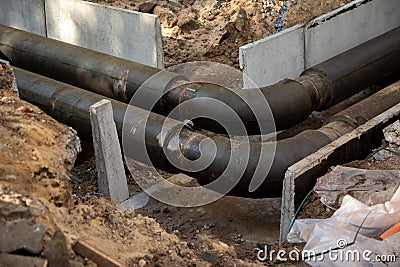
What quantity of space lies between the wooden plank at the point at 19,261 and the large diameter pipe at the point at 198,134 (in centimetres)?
361

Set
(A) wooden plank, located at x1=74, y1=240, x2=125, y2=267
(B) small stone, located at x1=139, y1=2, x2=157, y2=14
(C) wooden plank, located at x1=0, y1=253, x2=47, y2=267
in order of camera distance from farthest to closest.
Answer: (B) small stone, located at x1=139, y1=2, x2=157, y2=14, (A) wooden plank, located at x1=74, y1=240, x2=125, y2=267, (C) wooden plank, located at x1=0, y1=253, x2=47, y2=267

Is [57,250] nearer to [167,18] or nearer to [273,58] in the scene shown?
[273,58]

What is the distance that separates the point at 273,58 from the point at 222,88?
111 cm

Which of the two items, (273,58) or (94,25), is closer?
(273,58)

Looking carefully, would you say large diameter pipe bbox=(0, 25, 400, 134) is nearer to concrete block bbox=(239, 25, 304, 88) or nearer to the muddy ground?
concrete block bbox=(239, 25, 304, 88)

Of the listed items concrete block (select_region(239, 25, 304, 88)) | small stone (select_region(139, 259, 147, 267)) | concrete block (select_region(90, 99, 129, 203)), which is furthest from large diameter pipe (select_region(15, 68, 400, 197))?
small stone (select_region(139, 259, 147, 267))

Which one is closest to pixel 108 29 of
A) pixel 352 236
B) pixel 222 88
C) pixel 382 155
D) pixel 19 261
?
pixel 222 88

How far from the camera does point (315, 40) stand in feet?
28.6

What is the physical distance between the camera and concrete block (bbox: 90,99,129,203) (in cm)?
661

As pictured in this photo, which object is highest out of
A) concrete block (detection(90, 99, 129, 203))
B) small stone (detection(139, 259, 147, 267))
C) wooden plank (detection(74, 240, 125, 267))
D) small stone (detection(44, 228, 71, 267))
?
small stone (detection(44, 228, 71, 267))

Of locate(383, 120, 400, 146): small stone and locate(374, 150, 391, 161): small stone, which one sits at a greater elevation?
locate(383, 120, 400, 146): small stone

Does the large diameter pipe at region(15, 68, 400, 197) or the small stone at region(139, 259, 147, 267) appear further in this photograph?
the large diameter pipe at region(15, 68, 400, 197)

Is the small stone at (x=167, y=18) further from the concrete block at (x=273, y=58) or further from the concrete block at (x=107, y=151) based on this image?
the concrete block at (x=107, y=151)

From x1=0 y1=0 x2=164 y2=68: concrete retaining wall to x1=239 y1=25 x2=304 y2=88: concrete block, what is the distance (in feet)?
4.52
